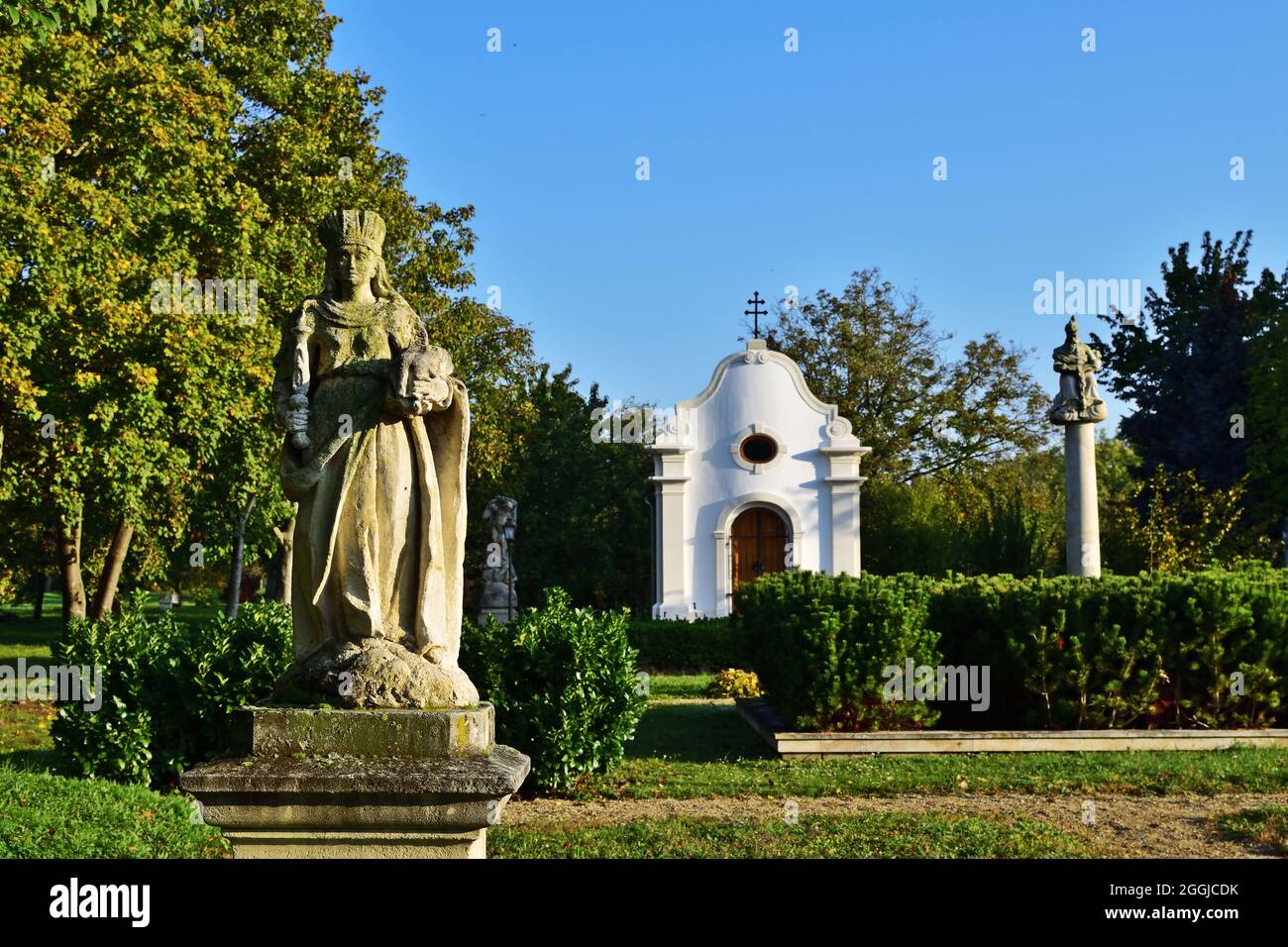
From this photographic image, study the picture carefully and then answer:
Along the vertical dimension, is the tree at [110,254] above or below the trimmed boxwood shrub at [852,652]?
above

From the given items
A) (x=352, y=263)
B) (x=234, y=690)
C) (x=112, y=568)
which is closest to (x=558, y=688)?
(x=234, y=690)

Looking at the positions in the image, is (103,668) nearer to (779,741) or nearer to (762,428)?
(779,741)

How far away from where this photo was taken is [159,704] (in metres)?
10.7

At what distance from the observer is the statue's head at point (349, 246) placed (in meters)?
5.05

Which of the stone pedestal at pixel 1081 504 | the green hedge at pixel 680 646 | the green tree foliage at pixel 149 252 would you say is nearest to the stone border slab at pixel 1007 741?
the stone pedestal at pixel 1081 504

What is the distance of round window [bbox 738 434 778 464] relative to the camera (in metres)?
29.2

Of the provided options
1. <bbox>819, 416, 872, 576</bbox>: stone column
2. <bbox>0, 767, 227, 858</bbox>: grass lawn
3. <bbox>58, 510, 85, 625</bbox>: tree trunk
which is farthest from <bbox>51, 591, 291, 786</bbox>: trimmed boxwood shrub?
<bbox>819, 416, 872, 576</bbox>: stone column

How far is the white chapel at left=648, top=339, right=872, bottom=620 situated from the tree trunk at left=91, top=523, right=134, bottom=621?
1194 centimetres

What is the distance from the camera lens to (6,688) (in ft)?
60.8

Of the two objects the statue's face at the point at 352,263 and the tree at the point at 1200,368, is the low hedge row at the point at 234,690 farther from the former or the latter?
the tree at the point at 1200,368

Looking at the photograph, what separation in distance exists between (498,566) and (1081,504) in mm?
14579

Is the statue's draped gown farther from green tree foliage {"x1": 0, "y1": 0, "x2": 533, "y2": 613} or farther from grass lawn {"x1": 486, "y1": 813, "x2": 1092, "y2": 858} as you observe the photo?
green tree foliage {"x1": 0, "y1": 0, "x2": 533, "y2": 613}

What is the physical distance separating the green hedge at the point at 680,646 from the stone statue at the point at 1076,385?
779 centimetres

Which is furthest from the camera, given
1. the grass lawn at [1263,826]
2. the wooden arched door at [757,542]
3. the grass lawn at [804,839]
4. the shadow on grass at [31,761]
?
the wooden arched door at [757,542]
